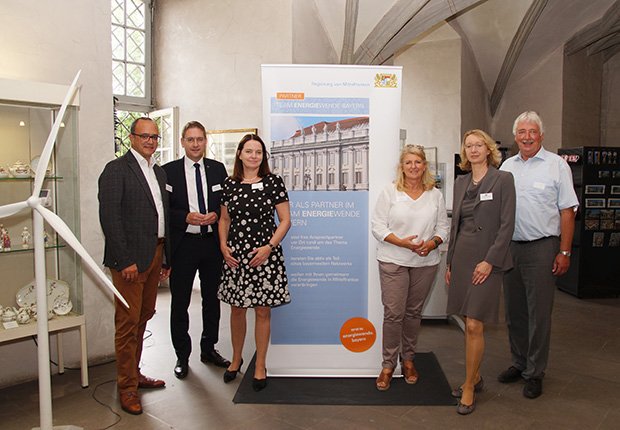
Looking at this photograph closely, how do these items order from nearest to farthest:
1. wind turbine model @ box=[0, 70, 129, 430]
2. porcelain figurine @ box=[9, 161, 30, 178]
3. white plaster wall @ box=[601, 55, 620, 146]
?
1. wind turbine model @ box=[0, 70, 129, 430]
2. porcelain figurine @ box=[9, 161, 30, 178]
3. white plaster wall @ box=[601, 55, 620, 146]

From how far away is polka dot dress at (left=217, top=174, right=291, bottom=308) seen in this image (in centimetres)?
308

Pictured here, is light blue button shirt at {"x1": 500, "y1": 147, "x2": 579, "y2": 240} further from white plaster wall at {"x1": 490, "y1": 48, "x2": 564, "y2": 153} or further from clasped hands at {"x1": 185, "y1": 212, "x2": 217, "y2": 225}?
white plaster wall at {"x1": 490, "y1": 48, "x2": 564, "y2": 153}

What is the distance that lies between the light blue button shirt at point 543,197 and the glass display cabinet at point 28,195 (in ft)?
10.1

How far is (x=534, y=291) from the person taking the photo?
3154 millimetres

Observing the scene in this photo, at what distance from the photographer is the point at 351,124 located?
130 inches

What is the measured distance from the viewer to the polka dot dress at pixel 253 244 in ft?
10.1

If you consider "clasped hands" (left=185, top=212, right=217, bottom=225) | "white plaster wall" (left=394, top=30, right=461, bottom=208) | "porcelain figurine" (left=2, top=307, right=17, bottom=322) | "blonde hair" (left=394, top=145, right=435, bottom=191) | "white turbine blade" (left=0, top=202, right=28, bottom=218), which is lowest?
"porcelain figurine" (left=2, top=307, right=17, bottom=322)

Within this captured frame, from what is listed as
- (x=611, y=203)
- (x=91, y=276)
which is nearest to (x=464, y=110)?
(x=611, y=203)

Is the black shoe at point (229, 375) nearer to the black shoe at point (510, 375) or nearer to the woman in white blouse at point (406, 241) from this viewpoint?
the woman in white blouse at point (406, 241)

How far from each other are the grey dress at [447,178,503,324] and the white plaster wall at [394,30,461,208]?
5.56 m

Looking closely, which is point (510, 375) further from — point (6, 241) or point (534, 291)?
point (6, 241)

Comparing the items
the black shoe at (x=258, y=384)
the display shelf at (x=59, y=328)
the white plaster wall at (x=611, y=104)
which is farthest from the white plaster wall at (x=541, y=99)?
the display shelf at (x=59, y=328)

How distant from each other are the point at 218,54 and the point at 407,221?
4.17 meters

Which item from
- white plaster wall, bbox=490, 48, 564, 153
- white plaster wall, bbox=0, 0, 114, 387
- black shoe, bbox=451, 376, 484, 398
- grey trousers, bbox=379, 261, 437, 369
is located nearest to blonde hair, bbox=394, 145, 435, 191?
grey trousers, bbox=379, 261, 437, 369
